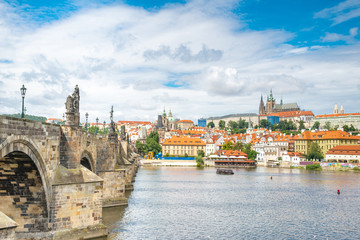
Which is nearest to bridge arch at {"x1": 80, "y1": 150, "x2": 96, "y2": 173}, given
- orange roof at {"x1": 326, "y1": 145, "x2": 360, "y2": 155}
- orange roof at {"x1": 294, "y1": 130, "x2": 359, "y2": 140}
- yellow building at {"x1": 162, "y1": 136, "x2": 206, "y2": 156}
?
orange roof at {"x1": 326, "y1": 145, "x2": 360, "y2": 155}

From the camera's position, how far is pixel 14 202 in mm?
18375

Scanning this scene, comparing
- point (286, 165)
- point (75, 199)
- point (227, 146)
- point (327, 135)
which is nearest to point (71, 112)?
point (75, 199)

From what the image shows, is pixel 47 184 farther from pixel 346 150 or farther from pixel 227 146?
pixel 227 146

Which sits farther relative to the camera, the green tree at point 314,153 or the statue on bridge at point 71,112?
the green tree at point 314,153

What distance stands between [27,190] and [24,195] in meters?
0.27

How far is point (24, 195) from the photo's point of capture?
18.5 m

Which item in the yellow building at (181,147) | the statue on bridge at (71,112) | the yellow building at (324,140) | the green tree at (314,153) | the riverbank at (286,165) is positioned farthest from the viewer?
the yellow building at (181,147)

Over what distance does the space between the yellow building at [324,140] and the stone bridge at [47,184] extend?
121925 millimetres

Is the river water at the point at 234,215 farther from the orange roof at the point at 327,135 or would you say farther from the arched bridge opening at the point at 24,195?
the orange roof at the point at 327,135

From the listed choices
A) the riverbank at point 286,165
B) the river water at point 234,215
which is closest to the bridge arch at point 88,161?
the river water at point 234,215

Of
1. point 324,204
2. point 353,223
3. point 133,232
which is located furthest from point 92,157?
point 324,204

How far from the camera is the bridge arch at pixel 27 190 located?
17.5 m

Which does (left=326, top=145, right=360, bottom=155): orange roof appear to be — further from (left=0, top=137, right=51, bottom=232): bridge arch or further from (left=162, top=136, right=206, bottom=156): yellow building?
(left=0, top=137, right=51, bottom=232): bridge arch

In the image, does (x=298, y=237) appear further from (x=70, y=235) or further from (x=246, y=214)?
(x=70, y=235)
